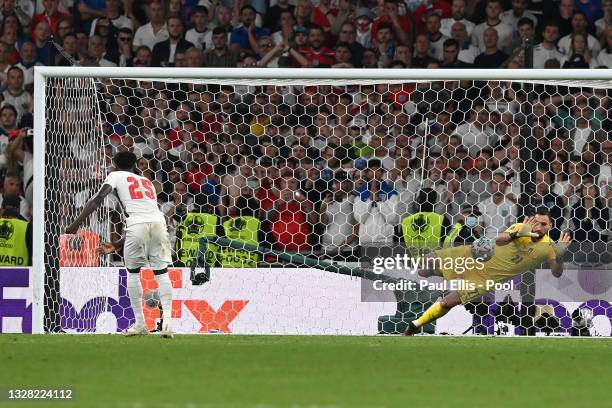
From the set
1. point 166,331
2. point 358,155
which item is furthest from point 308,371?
point 358,155

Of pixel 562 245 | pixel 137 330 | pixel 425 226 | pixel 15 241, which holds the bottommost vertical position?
pixel 137 330

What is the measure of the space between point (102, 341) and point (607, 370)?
187 inches

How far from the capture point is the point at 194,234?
14406 mm

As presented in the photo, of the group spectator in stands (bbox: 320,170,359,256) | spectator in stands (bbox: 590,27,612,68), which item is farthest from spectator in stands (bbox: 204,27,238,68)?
spectator in stands (bbox: 590,27,612,68)

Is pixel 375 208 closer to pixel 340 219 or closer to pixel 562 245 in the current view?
pixel 340 219

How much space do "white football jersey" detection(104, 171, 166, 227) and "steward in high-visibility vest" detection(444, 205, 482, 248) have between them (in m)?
3.13

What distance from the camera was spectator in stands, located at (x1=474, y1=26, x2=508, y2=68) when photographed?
17781 millimetres

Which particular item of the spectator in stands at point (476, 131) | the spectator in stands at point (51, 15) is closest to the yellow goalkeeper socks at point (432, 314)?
the spectator in stands at point (476, 131)

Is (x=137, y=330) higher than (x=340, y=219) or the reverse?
the reverse

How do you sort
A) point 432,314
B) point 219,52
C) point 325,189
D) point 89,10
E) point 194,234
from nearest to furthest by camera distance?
point 432,314 → point 194,234 → point 325,189 → point 219,52 → point 89,10

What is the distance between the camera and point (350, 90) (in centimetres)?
1488

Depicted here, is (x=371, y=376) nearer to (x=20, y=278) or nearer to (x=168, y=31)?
(x=20, y=278)

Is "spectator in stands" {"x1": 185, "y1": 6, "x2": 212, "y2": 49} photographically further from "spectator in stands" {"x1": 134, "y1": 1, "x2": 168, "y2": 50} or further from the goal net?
the goal net

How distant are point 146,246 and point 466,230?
3481mm
